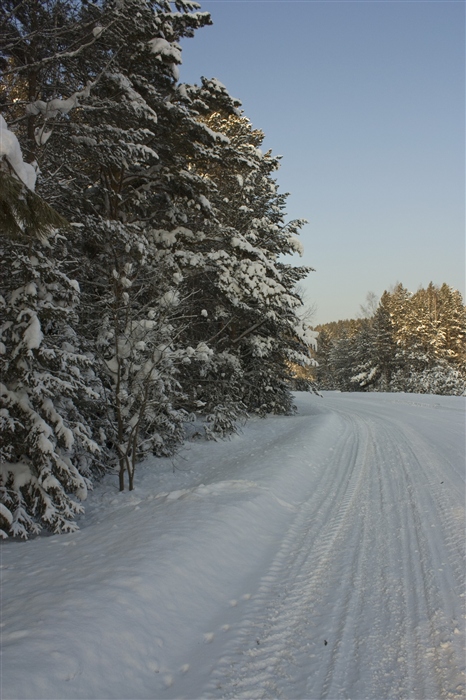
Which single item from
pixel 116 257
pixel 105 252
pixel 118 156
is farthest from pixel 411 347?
pixel 118 156

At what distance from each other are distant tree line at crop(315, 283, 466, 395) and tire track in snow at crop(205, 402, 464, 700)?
29.7 m

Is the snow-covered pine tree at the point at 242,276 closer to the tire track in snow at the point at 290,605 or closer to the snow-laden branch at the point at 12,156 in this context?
the tire track in snow at the point at 290,605

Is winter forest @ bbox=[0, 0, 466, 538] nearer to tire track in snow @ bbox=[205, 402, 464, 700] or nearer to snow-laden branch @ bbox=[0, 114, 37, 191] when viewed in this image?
snow-laden branch @ bbox=[0, 114, 37, 191]

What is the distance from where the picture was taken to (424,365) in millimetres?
35469

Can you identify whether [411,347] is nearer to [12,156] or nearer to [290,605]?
[290,605]

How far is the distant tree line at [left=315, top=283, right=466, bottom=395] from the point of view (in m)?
33.3

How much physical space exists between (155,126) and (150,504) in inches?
342

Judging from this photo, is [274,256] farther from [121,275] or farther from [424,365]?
[424,365]

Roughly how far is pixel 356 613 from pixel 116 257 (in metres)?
7.77

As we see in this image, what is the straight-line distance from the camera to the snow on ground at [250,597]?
2.75 meters

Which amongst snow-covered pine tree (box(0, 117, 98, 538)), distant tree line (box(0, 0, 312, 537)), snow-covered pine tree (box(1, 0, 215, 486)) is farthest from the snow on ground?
snow-covered pine tree (box(1, 0, 215, 486))

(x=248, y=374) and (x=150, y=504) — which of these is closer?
(x=150, y=504)

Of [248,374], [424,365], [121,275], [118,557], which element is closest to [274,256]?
[248,374]

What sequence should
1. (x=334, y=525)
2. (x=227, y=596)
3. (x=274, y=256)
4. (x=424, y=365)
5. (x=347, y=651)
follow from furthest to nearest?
1. (x=424, y=365)
2. (x=274, y=256)
3. (x=334, y=525)
4. (x=227, y=596)
5. (x=347, y=651)
